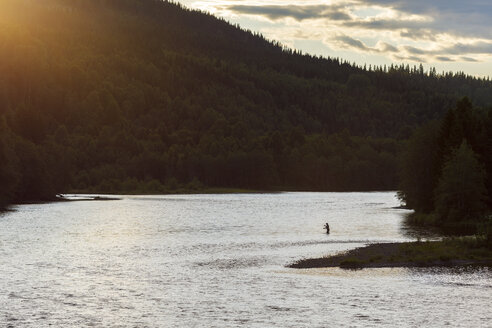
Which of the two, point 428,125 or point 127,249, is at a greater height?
point 428,125

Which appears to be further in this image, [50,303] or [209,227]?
[209,227]

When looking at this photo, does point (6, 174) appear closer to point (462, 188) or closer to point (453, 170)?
point (453, 170)

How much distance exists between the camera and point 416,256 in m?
80.1

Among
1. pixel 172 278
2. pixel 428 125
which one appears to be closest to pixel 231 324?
pixel 172 278

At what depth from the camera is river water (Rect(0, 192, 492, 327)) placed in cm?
5403

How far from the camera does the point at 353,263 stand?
77.6 metres

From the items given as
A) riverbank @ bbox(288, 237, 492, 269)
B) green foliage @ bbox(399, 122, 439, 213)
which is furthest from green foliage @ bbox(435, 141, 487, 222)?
riverbank @ bbox(288, 237, 492, 269)

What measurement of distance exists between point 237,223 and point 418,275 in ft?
239

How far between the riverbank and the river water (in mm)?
2930

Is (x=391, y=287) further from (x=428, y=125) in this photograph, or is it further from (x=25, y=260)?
(x=428, y=125)

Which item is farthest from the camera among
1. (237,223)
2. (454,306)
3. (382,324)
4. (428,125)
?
(428,125)

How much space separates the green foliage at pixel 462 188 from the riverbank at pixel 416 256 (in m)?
32.9

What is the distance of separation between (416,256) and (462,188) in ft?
144

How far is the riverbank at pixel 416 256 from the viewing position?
3056 inches
